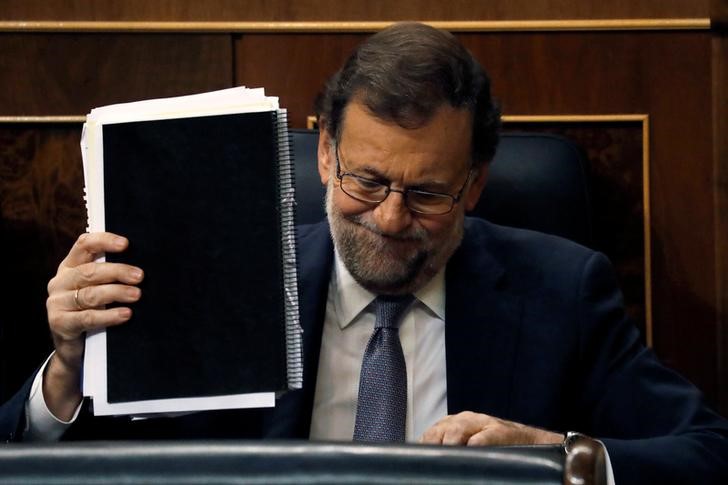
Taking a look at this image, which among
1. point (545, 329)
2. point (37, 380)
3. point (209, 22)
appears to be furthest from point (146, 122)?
point (209, 22)

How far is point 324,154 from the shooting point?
62.9 inches

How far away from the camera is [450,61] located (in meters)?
1.52

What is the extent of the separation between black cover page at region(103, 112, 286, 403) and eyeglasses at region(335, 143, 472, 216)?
329 mm

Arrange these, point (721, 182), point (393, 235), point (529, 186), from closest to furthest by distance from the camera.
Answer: point (393, 235) < point (529, 186) < point (721, 182)

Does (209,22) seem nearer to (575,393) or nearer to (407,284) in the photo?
(407,284)

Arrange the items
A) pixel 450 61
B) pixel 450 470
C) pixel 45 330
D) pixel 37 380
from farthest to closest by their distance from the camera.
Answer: pixel 45 330
pixel 450 61
pixel 37 380
pixel 450 470

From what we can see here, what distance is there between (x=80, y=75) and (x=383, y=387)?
1.09 meters

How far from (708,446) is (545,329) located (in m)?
0.27

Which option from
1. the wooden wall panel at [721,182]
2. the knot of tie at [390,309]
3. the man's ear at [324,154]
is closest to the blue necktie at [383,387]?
the knot of tie at [390,309]

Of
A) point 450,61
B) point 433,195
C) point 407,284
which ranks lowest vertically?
point 407,284

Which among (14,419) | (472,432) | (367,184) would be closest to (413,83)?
(367,184)

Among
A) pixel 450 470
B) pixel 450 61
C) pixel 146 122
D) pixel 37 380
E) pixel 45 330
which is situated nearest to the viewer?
pixel 450 470

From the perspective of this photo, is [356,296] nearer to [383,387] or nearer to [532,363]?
[383,387]

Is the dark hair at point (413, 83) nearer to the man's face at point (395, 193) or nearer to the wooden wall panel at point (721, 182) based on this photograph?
the man's face at point (395, 193)
